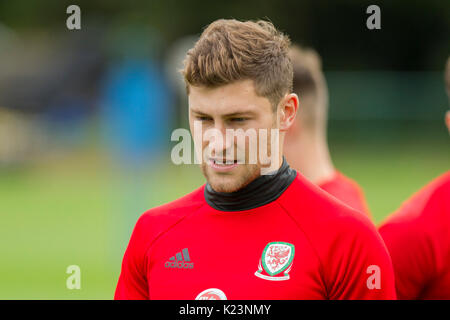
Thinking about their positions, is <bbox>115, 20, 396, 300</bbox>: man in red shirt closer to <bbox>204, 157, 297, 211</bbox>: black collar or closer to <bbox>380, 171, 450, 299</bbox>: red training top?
<bbox>204, 157, 297, 211</bbox>: black collar

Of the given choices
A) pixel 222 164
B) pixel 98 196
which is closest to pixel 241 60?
pixel 222 164

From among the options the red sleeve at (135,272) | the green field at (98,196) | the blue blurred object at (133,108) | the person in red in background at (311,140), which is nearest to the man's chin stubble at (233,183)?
the red sleeve at (135,272)

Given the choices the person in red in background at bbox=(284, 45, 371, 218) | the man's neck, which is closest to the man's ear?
the person in red in background at bbox=(284, 45, 371, 218)

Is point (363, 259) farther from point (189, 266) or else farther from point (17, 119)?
point (17, 119)

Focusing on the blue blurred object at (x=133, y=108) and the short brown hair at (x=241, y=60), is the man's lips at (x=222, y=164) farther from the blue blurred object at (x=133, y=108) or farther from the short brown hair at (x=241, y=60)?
the blue blurred object at (x=133, y=108)

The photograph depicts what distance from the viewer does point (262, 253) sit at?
111 inches

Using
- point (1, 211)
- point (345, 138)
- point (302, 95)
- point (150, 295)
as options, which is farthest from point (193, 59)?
point (345, 138)

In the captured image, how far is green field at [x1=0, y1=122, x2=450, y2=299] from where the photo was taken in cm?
1004

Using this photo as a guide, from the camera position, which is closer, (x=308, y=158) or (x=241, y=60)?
(x=241, y=60)

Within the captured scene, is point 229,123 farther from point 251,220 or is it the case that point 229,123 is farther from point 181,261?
point 181,261

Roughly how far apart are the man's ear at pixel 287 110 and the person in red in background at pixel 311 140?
189cm

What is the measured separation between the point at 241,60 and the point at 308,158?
93.2 inches

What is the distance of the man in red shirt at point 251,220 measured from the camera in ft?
8.82
